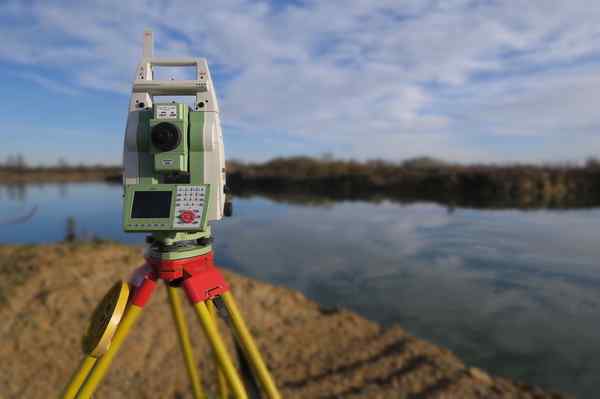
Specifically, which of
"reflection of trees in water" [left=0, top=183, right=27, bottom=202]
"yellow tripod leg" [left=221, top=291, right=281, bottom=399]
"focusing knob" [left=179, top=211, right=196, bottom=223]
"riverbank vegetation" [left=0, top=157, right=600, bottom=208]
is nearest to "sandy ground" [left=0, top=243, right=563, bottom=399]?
"yellow tripod leg" [left=221, top=291, right=281, bottom=399]

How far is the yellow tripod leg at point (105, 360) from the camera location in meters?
1.40

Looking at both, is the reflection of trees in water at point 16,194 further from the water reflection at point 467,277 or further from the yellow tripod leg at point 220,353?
the yellow tripod leg at point 220,353

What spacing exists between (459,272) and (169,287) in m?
7.23

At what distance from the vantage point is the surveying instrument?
1.41 metres

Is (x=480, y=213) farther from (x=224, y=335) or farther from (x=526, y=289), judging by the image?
(x=224, y=335)

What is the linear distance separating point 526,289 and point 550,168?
22.7 m

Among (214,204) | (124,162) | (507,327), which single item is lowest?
(507,327)

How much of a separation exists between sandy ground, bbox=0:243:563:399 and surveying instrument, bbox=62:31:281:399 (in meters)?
1.97

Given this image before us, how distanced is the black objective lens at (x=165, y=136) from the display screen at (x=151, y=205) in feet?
0.64

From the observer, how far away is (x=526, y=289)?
6.64m

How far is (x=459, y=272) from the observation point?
7605 millimetres

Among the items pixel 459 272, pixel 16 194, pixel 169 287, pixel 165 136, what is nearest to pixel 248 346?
pixel 169 287

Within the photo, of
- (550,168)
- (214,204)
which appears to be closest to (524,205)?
(550,168)

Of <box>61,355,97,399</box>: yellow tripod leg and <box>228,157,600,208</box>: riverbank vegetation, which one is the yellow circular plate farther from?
<box>228,157,600,208</box>: riverbank vegetation
